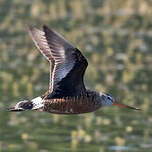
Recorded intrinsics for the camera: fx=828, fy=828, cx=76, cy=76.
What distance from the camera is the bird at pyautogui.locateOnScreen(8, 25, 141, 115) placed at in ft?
25.4

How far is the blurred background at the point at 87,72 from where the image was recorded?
1387 cm

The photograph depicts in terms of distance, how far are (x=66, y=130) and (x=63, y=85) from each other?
21.4ft

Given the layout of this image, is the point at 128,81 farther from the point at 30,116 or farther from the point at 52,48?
the point at 52,48

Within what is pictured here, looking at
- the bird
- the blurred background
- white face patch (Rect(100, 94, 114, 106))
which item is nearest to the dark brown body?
the bird

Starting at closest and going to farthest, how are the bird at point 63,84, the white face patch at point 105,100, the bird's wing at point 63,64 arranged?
the bird's wing at point 63,64 → the bird at point 63,84 → the white face patch at point 105,100

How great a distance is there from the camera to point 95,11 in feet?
89.8

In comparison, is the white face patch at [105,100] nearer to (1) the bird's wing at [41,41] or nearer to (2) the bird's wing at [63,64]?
(2) the bird's wing at [63,64]

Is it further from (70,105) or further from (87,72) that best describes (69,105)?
(87,72)

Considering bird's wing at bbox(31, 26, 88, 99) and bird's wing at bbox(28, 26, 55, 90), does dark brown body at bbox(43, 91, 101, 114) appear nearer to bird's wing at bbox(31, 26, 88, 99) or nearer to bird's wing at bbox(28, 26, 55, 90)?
bird's wing at bbox(31, 26, 88, 99)

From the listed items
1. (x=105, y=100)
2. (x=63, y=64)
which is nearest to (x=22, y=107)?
(x=63, y=64)

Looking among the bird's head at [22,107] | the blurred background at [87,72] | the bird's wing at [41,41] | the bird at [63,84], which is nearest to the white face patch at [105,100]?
the bird at [63,84]

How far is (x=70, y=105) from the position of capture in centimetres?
790

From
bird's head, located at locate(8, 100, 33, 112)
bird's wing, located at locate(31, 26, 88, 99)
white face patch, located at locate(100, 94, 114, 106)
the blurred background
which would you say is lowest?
the blurred background

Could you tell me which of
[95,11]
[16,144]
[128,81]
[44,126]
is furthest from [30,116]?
[95,11]
